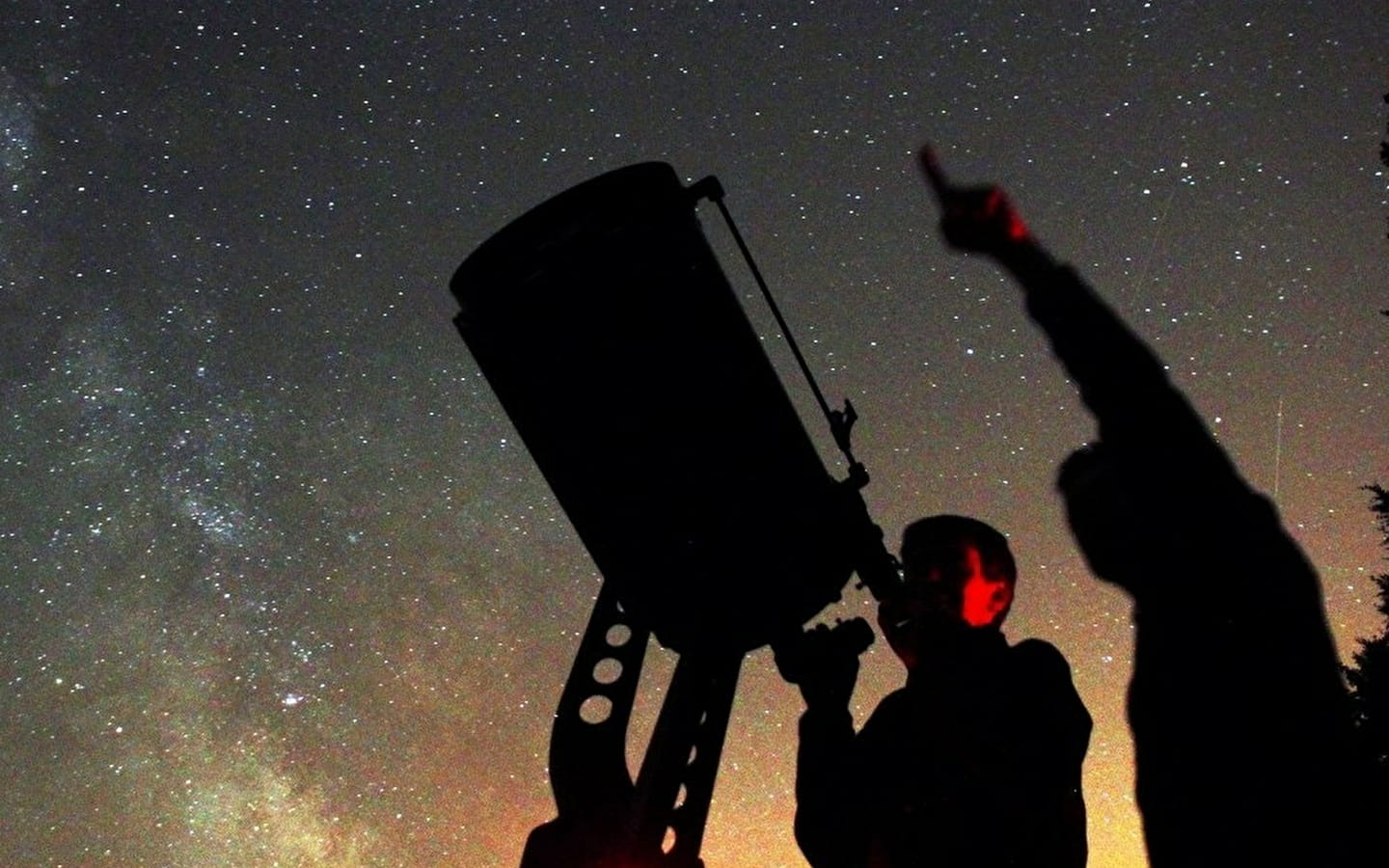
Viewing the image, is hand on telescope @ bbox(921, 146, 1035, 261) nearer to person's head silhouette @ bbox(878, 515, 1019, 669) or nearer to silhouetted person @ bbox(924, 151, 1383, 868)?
silhouetted person @ bbox(924, 151, 1383, 868)

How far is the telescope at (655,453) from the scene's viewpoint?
251cm

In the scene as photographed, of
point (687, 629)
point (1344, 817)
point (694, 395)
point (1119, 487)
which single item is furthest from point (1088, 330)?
point (687, 629)

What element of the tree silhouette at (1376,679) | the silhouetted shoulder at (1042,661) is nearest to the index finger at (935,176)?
the silhouetted shoulder at (1042,661)

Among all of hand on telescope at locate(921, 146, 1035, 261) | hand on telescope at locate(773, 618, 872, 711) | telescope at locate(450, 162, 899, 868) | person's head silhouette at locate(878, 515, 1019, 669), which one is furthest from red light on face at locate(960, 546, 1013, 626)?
hand on telescope at locate(921, 146, 1035, 261)

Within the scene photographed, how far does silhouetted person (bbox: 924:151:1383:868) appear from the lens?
1157 mm

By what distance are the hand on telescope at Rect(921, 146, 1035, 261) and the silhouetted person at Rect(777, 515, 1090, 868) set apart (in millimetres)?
1290

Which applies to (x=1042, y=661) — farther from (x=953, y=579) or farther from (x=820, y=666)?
(x=820, y=666)

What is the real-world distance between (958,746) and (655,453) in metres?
1.04

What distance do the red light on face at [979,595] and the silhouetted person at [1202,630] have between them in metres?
1.16

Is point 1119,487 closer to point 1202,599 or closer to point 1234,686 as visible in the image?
point 1202,599

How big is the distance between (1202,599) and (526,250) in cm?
181

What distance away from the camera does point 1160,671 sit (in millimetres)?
1271

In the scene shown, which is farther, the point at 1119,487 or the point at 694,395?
the point at 694,395

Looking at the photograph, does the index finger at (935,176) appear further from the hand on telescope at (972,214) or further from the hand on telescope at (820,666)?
the hand on telescope at (820,666)
